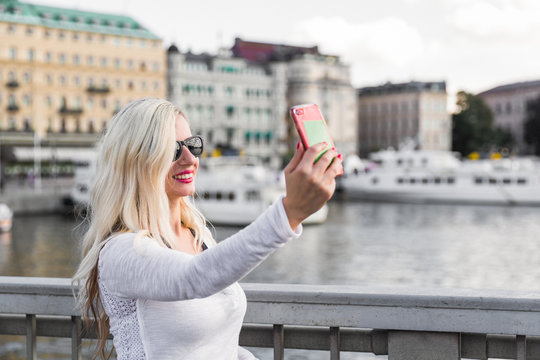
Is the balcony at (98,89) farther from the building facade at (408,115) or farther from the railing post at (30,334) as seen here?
the railing post at (30,334)

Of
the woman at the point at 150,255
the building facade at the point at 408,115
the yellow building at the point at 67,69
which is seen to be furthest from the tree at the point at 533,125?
the woman at the point at 150,255

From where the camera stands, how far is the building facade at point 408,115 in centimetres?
9312

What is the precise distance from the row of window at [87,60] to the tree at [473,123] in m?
40.8

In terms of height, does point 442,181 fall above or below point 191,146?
below

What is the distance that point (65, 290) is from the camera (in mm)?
3131

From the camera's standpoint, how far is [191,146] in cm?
232

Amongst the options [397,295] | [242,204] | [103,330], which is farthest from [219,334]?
[242,204]

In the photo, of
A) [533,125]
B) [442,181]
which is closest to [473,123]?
[533,125]

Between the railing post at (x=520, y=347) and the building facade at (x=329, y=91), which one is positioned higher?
the building facade at (x=329, y=91)

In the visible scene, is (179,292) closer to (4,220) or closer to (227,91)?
(4,220)

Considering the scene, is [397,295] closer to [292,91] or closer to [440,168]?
[440,168]

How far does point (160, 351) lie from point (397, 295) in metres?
1.10

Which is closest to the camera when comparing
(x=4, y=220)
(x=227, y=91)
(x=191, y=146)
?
(x=191, y=146)

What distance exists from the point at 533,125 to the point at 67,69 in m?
66.6
